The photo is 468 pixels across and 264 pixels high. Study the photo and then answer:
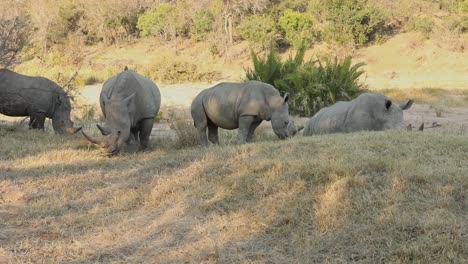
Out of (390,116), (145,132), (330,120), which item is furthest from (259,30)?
(145,132)

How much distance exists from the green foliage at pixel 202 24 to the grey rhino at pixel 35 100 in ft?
72.8

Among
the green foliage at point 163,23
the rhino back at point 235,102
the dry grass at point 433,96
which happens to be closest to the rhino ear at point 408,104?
the rhino back at point 235,102

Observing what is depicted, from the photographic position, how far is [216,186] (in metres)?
5.96

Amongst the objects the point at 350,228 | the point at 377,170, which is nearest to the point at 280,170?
the point at 377,170

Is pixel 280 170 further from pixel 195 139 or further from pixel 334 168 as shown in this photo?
pixel 195 139

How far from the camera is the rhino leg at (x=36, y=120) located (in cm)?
1097

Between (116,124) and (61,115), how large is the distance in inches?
118

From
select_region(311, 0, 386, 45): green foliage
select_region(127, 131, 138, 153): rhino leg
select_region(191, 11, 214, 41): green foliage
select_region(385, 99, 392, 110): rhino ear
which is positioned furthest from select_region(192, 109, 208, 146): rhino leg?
select_region(191, 11, 214, 41): green foliage

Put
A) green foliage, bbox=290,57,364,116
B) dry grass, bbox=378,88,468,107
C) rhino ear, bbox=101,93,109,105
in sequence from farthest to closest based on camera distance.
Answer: dry grass, bbox=378,88,468,107
green foliage, bbox=290,57,364,116
rhino ear, bbox=101,93,109,105

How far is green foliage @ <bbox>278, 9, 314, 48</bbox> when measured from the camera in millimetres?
30188

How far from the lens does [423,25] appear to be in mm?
30547

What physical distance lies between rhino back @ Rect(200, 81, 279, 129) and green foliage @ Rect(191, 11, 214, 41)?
77.3 feet

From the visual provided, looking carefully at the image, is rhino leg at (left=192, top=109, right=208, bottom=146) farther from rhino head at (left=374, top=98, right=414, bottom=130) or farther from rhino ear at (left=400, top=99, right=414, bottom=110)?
rhino ear at (left=400, top=99, right=414, bottom=110)

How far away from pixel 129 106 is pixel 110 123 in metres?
0.41
